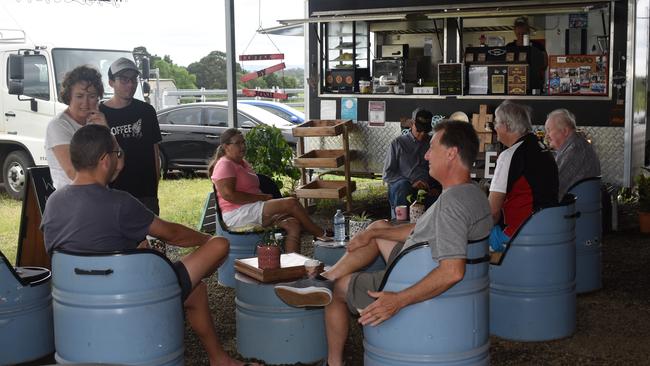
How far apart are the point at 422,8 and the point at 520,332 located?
6184 mm

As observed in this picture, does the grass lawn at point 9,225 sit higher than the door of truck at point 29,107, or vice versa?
the door of truck at point 29,107

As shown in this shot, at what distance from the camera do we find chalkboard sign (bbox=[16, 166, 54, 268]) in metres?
5.30

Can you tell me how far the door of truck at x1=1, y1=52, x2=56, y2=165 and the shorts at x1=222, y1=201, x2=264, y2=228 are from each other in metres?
6.67

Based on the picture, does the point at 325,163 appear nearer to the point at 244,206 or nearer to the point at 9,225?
the point at 244,206

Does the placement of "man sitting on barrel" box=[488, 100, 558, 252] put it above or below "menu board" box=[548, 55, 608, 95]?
below

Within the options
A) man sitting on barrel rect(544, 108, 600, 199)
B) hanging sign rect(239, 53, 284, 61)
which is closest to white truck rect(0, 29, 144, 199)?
hanging sign rect(239, 53, 284, 61)

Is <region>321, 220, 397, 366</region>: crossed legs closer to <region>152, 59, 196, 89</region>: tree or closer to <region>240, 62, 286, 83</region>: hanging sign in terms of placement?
<region>240, 62, 286, 83</region>: hanging sign

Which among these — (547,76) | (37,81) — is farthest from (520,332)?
(37,81)

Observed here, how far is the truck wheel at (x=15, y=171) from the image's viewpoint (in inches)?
493

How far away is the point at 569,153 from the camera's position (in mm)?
6355

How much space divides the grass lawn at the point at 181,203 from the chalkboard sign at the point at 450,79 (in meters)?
1.80

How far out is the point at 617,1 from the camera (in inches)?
376

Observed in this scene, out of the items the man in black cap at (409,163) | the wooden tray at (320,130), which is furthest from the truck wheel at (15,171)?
the man in black cap at (409,163)

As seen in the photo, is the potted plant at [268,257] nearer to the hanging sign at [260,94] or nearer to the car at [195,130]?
the hanging sign at [260,94]
